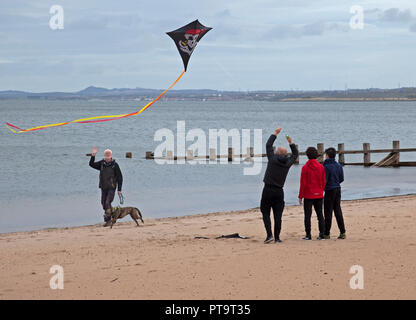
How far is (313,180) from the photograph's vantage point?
10930 mm

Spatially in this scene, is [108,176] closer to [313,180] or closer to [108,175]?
[108,175]

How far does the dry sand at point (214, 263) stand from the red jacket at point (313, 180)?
0.85 m

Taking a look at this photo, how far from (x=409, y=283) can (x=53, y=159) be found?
3771 cm

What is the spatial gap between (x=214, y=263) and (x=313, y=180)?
2.41 meters

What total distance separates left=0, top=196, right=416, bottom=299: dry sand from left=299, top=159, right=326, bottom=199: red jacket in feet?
2.78

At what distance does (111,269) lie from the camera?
9.41m

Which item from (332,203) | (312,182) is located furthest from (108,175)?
(332,203)

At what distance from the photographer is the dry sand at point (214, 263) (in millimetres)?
8055

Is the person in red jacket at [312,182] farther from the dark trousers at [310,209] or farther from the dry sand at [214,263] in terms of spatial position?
the dry sand at [214,263]

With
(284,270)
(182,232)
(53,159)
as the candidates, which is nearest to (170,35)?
(182,232)

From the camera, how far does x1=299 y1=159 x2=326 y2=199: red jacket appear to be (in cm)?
1084

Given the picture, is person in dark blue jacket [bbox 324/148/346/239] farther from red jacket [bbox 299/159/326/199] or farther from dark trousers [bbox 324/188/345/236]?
red jacket [bbox 299/159/326/199]

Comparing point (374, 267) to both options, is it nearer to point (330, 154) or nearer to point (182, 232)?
point (330, 154)

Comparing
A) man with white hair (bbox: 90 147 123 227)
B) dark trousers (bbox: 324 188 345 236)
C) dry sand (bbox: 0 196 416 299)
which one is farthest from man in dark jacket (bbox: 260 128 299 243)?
man with white hair (bbox: 90 147 123 227)
